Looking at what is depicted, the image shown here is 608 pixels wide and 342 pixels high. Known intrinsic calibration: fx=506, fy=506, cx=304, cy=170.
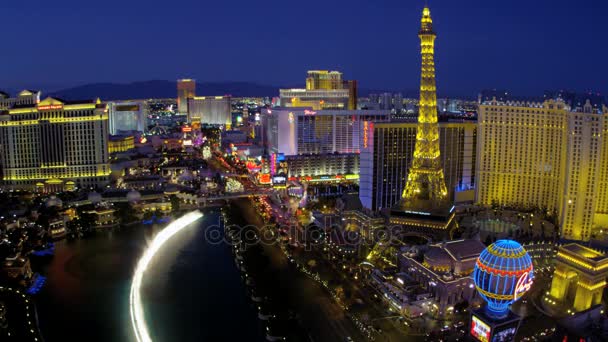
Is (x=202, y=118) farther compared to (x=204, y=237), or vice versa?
(x=202, y=118)

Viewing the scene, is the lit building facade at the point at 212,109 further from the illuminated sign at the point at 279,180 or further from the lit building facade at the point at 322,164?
the illuminated sign at the point at 279,180

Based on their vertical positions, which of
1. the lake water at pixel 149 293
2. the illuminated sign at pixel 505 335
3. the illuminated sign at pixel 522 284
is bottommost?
the lake water at pixel 149 293

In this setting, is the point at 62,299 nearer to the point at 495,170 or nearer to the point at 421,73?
the point at 421,73

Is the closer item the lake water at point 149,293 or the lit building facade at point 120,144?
the lake water at point 149,293

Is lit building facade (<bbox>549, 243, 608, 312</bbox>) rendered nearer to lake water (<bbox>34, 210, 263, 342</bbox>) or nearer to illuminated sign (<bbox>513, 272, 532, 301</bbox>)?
illuminated sign (<bbox>513, 272, 532, 301</bbox>)

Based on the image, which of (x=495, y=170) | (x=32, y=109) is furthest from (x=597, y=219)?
(x=32, y=109)

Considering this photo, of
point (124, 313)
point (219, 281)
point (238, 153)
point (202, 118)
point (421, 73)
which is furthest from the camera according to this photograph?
point (202, 118)

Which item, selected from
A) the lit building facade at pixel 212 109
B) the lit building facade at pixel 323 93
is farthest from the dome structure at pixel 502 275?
the lit building facade at pixel 212 109

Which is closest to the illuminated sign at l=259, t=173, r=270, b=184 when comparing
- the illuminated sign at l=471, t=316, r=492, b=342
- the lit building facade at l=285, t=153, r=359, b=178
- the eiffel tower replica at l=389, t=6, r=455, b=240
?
the lit building facade at l=285, t=153, r=359, b=178
